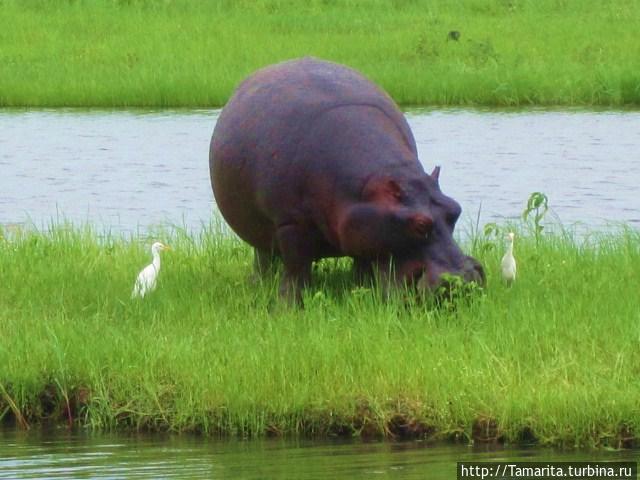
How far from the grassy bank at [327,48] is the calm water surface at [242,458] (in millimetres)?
13594

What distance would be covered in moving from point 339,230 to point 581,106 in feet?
41.0

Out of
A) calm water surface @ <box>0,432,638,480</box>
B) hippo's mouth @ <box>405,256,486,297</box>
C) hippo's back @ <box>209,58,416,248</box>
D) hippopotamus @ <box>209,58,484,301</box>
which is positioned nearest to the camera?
calm water surface @ <box>0,432,638,480</box>

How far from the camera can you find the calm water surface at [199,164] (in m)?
13.4

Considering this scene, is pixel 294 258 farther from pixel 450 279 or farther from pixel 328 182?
pixel 450 279

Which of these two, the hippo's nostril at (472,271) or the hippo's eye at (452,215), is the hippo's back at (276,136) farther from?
the hippo's nostril at (472,271)

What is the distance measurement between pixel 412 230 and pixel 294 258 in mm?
863

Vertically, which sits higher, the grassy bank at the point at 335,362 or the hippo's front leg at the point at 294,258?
the hippo's front leg at the point at 294,258

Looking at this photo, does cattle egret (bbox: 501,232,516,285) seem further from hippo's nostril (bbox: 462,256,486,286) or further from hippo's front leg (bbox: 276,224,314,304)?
hippo's front leg (bbox: 276,224,314,304)

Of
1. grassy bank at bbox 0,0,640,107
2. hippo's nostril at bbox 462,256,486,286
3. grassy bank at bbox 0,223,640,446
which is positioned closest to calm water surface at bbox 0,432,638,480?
grassy bank at bbox 0,223,640,446

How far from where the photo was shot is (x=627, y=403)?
6148mm

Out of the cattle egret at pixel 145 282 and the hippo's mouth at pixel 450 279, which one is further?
the cattle egret at pixel 145 282

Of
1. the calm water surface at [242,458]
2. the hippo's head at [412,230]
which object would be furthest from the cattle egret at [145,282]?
the calm water surface at [242,458]

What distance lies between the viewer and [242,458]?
614cm

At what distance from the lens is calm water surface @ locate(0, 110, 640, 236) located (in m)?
13.4
